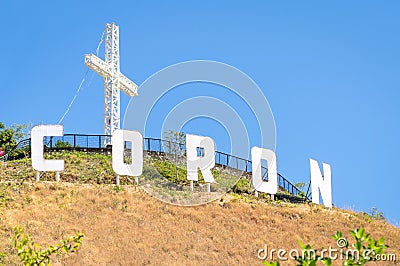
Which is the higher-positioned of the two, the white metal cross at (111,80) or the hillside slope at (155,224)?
the white metal cross at (111,80)

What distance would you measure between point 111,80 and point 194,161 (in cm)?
1189

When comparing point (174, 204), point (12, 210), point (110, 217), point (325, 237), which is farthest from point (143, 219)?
point (325, 237)

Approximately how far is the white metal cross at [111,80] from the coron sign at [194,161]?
8687 millimetres

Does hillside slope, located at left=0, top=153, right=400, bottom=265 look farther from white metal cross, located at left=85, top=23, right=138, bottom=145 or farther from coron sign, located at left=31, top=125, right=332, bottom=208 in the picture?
white metal cross, located at left=85, top=23, right=138, bottom=145

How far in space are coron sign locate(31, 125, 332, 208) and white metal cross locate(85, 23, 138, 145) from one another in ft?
28.5

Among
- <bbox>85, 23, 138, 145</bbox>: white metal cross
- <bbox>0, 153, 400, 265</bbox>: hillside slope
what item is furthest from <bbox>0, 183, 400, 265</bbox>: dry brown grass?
<bbox>85, 23, 138, 145</bbox>: white metal cross

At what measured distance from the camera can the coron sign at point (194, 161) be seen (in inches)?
1521

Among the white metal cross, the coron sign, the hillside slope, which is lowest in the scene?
the hillside slope

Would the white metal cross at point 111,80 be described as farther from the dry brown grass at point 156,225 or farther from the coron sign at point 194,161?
the dry brown grass at point 156,225

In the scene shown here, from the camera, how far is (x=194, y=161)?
40.5 meters

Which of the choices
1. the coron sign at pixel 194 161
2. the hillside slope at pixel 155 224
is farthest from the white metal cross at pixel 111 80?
the hillside slope at pixel 155 224

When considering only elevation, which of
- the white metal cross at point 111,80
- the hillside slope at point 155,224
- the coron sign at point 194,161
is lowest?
the hillside slope at point 155,224

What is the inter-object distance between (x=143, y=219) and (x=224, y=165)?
14479 mm

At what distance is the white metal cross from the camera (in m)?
48.7
